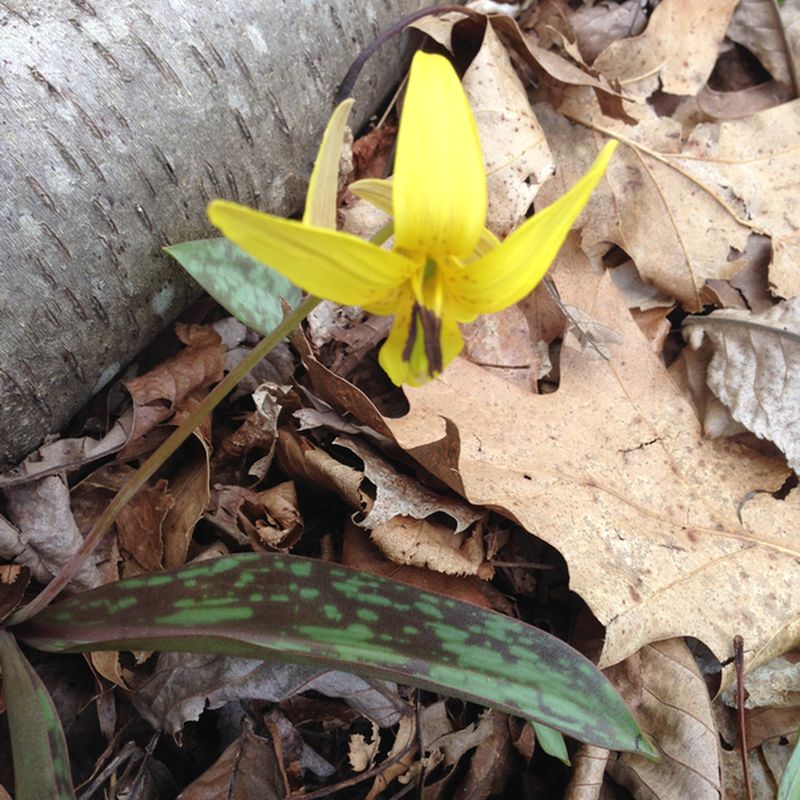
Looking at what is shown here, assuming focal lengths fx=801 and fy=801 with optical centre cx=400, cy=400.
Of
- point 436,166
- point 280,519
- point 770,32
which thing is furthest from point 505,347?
point 770,32

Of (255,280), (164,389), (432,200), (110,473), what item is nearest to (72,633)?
(110,473)

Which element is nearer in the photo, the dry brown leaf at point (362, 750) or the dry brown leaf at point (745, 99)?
the dry brown leaf at point (362, 750)

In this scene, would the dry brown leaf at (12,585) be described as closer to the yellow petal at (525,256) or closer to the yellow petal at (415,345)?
the yellow petal at (415,345)

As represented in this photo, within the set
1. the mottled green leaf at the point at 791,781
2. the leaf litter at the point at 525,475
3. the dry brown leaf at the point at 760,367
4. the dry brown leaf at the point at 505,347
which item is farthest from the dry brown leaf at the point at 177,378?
the mottled green leaf at the point at 791,781

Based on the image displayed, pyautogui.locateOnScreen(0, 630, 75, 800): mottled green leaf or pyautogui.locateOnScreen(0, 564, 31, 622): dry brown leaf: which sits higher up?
pyautogui.locateOnScreen(0, 564, 31, 622): dry brown leaf

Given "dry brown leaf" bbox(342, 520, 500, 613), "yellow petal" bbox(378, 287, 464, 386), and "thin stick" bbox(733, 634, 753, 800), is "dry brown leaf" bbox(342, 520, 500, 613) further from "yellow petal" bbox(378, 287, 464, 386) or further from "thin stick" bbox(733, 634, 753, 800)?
"yellow petal" bbox(378, 287, 464, 386)

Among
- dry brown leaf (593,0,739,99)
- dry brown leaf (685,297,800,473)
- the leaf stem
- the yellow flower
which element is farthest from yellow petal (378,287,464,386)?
dry brown leaf (593,0,739,99)
